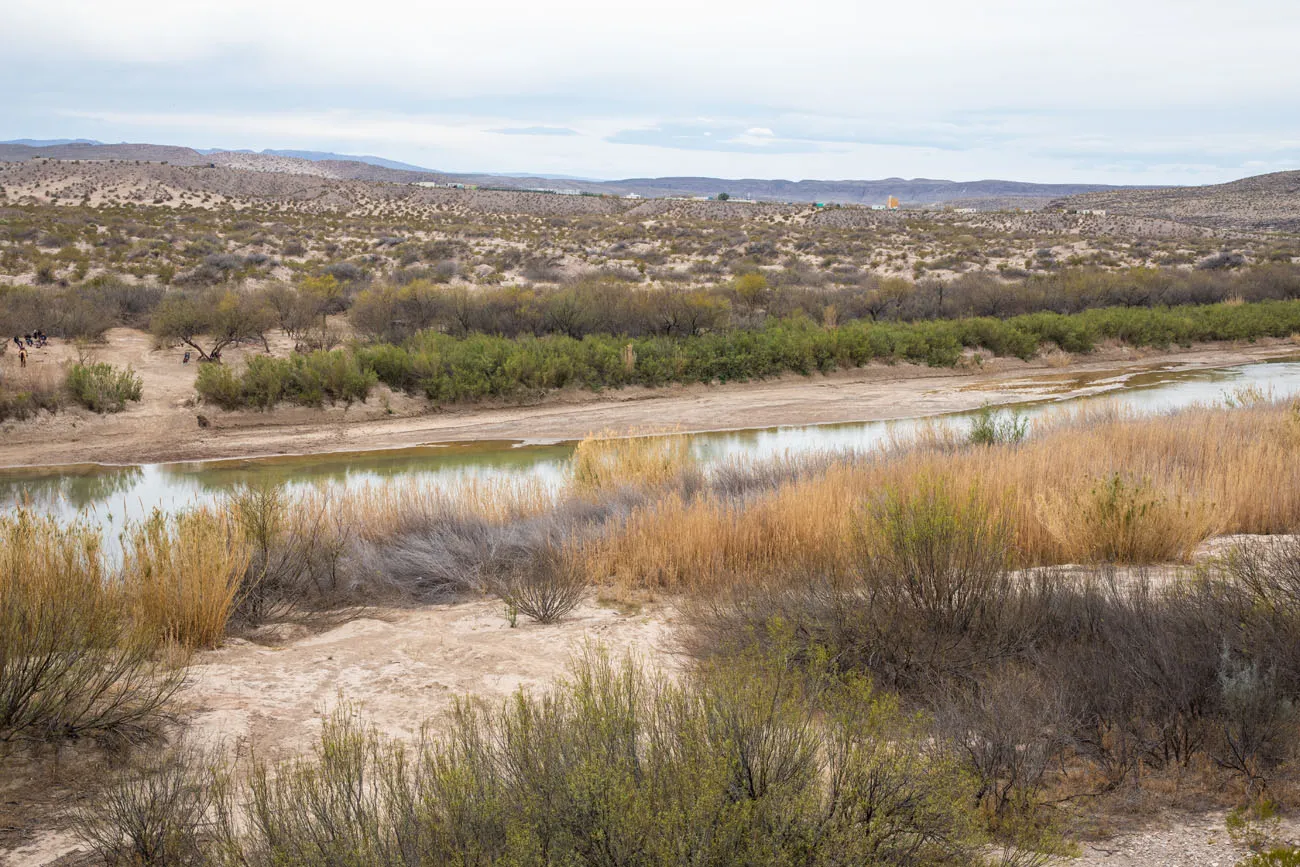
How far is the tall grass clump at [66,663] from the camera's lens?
4715mm

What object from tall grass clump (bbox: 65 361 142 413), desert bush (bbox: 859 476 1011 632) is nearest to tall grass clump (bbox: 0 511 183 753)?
desert bush (bbox: 859 476 1011 632)

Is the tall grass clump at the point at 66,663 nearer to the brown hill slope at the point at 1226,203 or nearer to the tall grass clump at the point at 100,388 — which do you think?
the tall grass clump at the point at 100,388

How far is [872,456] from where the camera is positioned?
1158 cm

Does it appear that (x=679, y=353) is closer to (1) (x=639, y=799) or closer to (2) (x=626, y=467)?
(2) (x=626, y=467)

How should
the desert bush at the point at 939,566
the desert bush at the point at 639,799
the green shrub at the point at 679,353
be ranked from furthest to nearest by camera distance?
the green shrub at the point at 679,353 → the desert bush at the point at 939,566 → the desert bush at the point at 639,799

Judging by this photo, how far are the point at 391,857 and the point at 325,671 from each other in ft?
10.6

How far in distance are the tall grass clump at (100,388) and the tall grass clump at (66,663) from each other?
45.7 feet

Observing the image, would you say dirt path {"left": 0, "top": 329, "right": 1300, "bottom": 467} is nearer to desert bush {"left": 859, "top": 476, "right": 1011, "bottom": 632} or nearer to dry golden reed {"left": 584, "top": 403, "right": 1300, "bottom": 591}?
dry golden reed {"left": 584, "top": 403, "right": 1300, "bottom": 591}

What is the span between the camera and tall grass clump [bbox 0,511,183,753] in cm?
471

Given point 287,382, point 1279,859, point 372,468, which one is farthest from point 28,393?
point 1279,859

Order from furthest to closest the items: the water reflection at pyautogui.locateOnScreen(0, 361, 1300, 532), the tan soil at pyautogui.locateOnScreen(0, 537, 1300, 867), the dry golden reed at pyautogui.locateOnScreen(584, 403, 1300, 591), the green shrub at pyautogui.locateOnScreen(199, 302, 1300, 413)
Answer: the green shrub at pyautogui.locateOnScreen(199, 302, 1300, 413), the water reflection at pyautogui.locateOnScreen(0, 361, 1300, 532), the dry golden reed at pyautogui.locateOnScreen(584, 403, 1300, 591), the tan soil at pyautogui.locateOnScreen(0, 537, 1300, 867)

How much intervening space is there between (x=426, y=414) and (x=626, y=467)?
10016 mm

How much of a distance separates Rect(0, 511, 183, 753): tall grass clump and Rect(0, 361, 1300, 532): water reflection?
602 cm

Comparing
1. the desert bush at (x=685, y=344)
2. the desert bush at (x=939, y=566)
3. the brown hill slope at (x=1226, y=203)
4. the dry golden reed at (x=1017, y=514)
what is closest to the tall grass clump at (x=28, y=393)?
the desert bush at (x=685, y=344)
